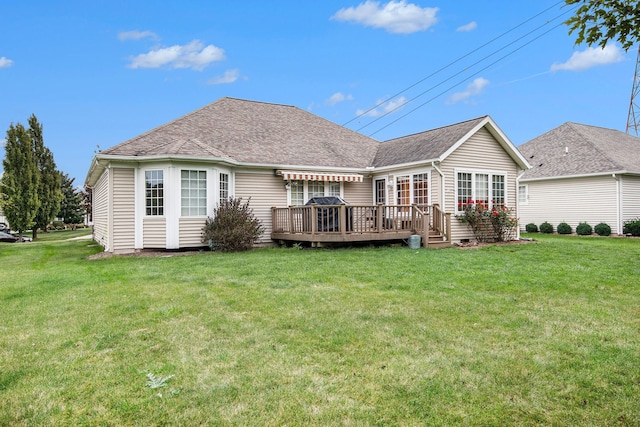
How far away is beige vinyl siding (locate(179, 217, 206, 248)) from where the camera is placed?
1209 centimetres

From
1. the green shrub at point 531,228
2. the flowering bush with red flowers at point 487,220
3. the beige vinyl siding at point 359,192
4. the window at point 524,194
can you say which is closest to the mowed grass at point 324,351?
the flowering bush with red flowers at point 487,220

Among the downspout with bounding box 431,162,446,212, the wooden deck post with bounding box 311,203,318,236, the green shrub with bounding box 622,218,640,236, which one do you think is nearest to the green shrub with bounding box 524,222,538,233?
the green shrub with bounding box 622,218,640,236

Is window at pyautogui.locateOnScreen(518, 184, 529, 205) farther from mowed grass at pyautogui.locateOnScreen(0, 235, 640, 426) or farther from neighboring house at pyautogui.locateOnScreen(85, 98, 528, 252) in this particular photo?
mowed grass at pyautogui.locateOnScreen(0, 235, 640, 426)

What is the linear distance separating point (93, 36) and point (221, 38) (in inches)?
231

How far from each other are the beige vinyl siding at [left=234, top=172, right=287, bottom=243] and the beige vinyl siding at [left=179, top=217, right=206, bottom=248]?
1776 mm

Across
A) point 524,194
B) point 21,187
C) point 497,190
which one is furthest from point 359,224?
point 21,187

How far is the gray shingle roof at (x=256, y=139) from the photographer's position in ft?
40.6

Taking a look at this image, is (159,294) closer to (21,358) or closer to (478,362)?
(21,358)

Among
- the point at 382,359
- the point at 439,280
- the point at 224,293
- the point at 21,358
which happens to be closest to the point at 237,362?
the point at 382,359

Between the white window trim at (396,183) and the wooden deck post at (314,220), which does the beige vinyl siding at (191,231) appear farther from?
the white window trim at (396,183)

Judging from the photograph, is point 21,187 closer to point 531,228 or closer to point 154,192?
point 154,192

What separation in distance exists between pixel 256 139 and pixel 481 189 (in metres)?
8.76

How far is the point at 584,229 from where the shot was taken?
61.1 feet

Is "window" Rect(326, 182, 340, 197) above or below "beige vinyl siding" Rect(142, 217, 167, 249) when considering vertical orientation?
above
